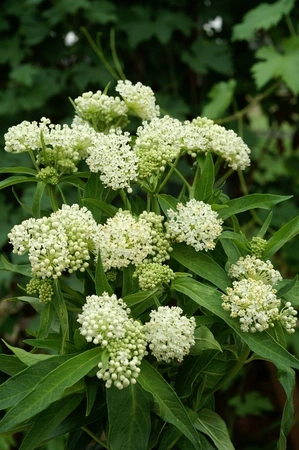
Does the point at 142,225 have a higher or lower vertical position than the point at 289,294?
higher

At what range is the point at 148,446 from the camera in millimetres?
778

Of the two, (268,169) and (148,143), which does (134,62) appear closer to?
(268,169)

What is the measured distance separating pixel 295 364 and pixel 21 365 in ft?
1.02

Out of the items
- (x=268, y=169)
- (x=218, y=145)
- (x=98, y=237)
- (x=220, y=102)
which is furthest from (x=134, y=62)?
(x=98, y=237)

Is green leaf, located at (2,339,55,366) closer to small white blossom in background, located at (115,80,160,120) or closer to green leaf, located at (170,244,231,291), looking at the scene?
green leaf, located at (170,244,231,291)

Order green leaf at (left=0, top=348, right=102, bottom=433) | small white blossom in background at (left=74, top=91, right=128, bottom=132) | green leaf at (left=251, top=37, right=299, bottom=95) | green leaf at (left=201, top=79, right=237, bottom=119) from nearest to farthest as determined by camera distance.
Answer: green leaf at (left=0, top=348, right=102, bottom=433) → small white blossom in background at (left=74, top=91, right=128, bottom=132) → green leaf at (left=251, top=37, right=299, bottom=95) → green leaf at (left=201, top=79, right=237, bottom=119)

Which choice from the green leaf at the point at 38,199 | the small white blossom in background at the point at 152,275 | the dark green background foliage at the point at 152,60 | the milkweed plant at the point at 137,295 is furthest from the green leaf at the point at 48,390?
the dark green background foliage at the point at 152,60

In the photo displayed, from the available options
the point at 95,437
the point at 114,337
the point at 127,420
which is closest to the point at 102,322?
the point at 114,337

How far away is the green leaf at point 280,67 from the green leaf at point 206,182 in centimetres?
90

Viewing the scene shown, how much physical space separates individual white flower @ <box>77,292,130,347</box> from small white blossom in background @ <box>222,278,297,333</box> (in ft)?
0.37

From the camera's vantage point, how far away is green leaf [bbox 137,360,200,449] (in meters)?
0.65

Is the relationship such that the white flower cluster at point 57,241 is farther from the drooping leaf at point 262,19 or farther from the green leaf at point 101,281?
the drooping leaf at point 262,19

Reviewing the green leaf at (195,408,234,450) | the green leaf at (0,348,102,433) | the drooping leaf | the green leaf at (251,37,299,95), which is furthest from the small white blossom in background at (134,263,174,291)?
the drooping leaf

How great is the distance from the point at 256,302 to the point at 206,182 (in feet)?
0.58
